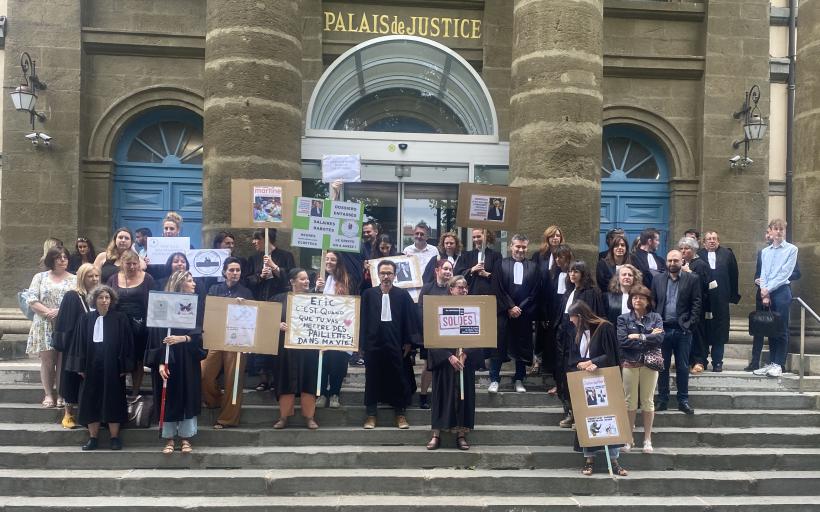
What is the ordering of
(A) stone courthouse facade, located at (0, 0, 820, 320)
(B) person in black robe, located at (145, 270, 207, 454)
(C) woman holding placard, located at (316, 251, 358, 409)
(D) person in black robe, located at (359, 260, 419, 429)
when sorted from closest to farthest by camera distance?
(B) person in black robe, located at (145, 270, 207, 454) < (D) person in black robe, located at (359, 260, 419, 429) < (C) woman holding placard, located at (316, 251, 358, 409) < (A) stone courthouse facade, located at (0, 0, 820, 320)

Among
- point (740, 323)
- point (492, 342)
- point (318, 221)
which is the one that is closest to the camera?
point (492, 342)

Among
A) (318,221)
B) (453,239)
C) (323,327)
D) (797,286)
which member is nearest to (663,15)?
(797,286)

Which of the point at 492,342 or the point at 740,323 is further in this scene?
the point at 740,323

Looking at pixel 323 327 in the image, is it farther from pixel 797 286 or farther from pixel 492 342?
pixel 797 286

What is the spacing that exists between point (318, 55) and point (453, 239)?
5748mm

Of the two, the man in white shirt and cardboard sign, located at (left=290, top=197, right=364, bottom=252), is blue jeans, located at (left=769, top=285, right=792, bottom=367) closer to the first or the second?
the man in white shirt

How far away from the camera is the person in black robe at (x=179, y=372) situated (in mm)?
7309

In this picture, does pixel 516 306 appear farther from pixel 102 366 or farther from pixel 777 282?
pixel 102 366

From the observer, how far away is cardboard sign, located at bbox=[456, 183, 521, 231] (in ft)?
28.1

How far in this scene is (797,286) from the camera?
1097cm

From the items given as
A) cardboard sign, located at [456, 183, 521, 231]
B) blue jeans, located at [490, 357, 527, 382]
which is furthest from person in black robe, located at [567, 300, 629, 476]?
cardboard sign, located at [456, 183, 521, 231]

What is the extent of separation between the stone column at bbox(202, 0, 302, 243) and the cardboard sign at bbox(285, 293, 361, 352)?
2.58m

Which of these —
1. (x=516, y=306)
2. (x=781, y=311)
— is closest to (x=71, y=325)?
(x=516, y=306)

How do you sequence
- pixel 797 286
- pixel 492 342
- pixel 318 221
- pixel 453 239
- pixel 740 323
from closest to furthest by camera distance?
pixel 492 342, pixel 318 221, pixel 453 239, pixel 797 286, pixel 740 323
